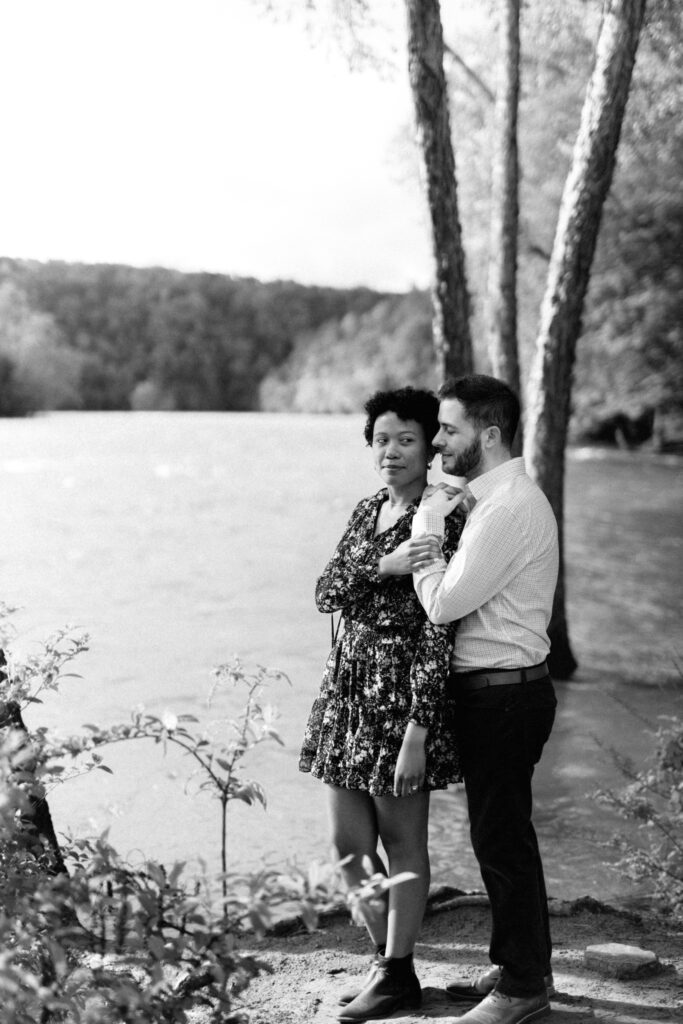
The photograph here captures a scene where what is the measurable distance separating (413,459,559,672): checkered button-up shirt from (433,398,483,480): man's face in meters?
0.06

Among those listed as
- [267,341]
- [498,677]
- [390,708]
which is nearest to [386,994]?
[390,708]

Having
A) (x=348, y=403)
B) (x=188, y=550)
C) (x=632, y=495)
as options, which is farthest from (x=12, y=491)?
(x=348, y=403)

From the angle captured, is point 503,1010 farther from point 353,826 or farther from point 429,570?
point 429,570

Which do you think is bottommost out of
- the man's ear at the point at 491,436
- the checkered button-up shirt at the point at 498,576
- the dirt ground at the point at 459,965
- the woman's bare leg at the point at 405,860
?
the dirt ground at the point at 459,965

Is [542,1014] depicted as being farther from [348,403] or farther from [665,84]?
[348,403]

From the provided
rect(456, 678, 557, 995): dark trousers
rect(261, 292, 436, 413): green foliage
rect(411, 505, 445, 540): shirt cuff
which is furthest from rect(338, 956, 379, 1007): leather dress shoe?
rect(261, 292, 436, 413): green foliage

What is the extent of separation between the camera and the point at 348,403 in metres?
106

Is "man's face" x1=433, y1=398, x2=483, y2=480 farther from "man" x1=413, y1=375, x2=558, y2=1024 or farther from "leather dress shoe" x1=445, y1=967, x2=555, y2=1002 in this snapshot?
"leather dress shoe" x1=445, y1=967, x2=555, y2=1002

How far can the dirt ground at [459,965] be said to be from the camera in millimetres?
3457

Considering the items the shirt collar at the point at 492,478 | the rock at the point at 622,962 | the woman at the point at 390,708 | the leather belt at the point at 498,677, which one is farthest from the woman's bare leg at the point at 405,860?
the shirt collar at the point at 492,478

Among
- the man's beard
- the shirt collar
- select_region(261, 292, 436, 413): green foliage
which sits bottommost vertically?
the shirt collar

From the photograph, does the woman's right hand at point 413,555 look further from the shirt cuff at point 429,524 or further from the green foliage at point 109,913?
the green foliage at point 109,913

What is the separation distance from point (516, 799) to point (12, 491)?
111 feet

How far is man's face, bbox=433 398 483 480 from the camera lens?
10.8 ft
